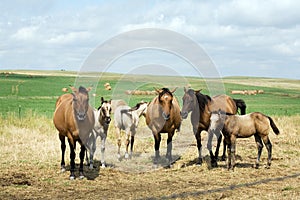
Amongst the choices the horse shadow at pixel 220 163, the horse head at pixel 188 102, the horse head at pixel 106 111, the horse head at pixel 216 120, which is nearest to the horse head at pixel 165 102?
the horse head at pixel 188 102

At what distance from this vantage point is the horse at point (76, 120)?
932cm

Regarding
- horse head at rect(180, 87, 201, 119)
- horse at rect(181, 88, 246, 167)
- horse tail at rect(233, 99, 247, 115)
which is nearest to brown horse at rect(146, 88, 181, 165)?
horse head at rect(180, 87, 201, 119)

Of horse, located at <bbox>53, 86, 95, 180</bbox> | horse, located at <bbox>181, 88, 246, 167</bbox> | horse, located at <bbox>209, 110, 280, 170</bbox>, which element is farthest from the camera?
horse, located at <bbox>181, 88, 246, 167</bbox>

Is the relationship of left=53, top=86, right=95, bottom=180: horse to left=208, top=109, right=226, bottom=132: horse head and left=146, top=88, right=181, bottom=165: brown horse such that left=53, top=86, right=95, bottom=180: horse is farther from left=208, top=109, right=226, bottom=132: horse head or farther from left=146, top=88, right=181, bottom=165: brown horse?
left=208, top=109, right=226, bottom=132: horse head

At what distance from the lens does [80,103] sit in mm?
9281

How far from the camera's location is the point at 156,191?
332 inches

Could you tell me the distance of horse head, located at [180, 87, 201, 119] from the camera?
1090 centimetres

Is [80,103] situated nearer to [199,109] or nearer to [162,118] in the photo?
[162,118]

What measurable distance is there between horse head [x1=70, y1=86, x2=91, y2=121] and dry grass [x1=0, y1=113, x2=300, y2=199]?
173 cm

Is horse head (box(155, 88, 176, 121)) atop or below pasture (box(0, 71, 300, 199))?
atop

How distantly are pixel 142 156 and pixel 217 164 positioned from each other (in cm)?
278

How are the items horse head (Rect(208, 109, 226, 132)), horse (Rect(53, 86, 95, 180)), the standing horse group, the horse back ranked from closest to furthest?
horse (Rect(53, 86, 95, 180)), the standing horse group, horse head (Rect(208, 109, 226, 132)), the horse back

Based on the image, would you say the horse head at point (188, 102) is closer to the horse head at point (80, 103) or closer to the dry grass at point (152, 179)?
the dry grass at point (152, 179)

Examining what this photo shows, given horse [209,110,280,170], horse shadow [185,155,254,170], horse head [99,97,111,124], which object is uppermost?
horse head [99,97,111,124]
